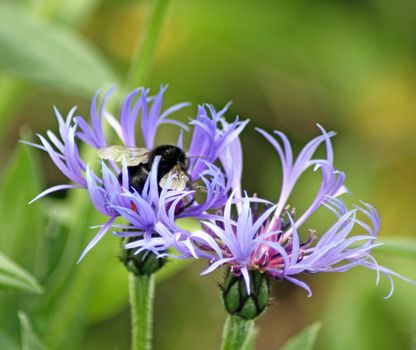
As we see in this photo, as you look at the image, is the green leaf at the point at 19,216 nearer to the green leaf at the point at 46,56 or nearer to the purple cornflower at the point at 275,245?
the green leaf at the point at 46,56

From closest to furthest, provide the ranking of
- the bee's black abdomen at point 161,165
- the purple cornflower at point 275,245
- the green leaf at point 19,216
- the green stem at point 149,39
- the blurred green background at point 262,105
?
1. the purple cornflower at point 275,245
2. the bee's black abdomen at point 161,165
3. the green stem at point 149,39
4. the green leaf at point 19,216
5. the blurred green background at point 262,105

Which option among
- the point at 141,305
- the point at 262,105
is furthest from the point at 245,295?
the point at 262,105

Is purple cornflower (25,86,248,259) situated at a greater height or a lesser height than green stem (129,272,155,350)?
greater

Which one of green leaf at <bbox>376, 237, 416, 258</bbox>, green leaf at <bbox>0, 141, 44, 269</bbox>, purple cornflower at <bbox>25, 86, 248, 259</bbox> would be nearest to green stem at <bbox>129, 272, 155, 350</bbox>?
purple cornflower at <bbox>25, 86, 248, 259</bbox>

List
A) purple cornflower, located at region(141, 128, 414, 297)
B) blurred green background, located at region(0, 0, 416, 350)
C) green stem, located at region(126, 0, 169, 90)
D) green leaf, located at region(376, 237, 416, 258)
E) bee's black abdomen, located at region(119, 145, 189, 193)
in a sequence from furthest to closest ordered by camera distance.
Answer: blurred green background, located at region(0, 0, 416, 350) → green stem, located at region(126, 0, 169, 90) → green leaf, located at region(376, 237, 416, 258) → bee's black abdomen, located at region(119, 145, 189, 193) → purple cornflower, located at region(141, 128, 414, 297)

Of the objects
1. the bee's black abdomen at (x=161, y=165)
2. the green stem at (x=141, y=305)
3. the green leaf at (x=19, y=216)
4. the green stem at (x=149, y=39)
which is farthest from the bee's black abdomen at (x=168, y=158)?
the green leaf at (x=19, y=216)

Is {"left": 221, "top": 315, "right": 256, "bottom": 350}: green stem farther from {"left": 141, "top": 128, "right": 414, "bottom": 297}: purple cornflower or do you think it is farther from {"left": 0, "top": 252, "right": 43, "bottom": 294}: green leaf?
{"left": 0, "top": 252, "right": 43, "bottom": 294}: green leaf

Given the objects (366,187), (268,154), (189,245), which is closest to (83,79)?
Result: (189,245)
